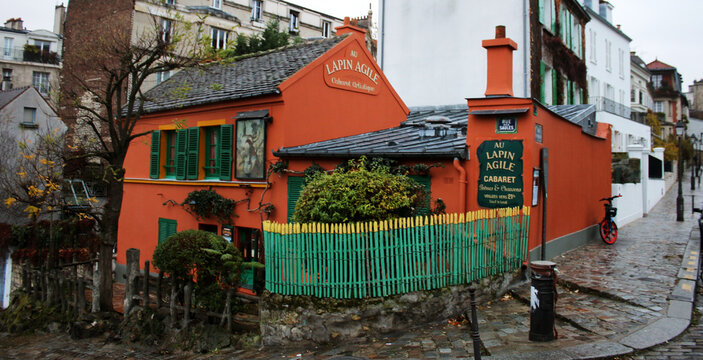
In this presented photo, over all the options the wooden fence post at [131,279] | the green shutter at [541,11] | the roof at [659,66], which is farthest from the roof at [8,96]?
the roof at [659,66]

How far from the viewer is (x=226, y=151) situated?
13094 millimetres

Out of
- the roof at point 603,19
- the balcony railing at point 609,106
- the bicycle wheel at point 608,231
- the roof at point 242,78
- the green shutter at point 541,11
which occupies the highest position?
the roof at point 603,19

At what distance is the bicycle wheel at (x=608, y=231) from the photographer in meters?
13.3

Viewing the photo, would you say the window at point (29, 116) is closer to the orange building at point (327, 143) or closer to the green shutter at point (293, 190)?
the orange building at point (327, 143)

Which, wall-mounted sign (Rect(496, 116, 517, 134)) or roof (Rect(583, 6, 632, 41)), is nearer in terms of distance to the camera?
wall-mounted sign (Rect(496, 116, 517, 134))

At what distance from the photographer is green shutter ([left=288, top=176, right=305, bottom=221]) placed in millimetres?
11758

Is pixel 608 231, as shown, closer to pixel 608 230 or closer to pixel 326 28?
pixel 608 230

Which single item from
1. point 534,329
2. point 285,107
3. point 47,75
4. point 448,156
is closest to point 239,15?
point 47,75

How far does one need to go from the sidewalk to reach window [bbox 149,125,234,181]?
6.26m

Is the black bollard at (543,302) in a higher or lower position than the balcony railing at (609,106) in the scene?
lower

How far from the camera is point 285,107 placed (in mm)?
11922

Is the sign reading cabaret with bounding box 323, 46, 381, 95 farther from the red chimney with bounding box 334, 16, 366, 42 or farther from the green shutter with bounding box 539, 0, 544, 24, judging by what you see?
the green shutter with bounding box 539, 0, 544, 24

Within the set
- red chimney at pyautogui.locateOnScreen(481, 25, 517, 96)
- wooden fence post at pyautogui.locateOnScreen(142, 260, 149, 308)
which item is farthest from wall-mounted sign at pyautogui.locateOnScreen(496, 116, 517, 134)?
wooden fence post at pyautogui.locateOnScreen(142, 260, 149, 308)

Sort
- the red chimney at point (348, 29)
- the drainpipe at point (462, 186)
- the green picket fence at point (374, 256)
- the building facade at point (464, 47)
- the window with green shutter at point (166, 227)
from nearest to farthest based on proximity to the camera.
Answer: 1. the green picket fence at point (374, 256)
2. the drainpipe at point (462, 186)
3. the red chimney at point (348, 29)
4. the window with green shutter at point (166, 227)
5. the building facade at point (464, 47)
